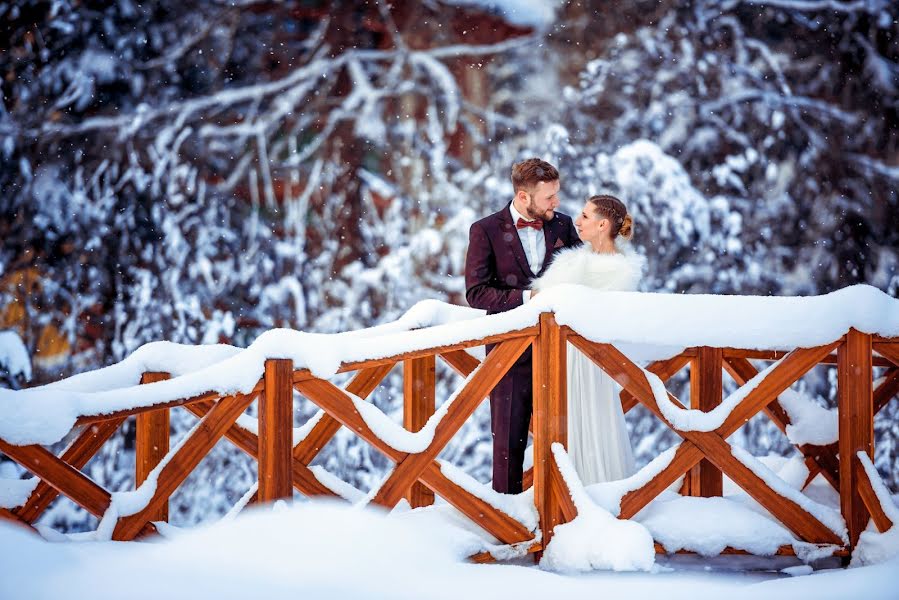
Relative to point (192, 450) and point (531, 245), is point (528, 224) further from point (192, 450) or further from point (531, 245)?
point (192, 450)

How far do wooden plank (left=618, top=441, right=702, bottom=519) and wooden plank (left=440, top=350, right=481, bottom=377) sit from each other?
1069mm

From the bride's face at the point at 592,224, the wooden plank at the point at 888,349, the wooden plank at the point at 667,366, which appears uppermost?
the bride's face at the point at 592,224

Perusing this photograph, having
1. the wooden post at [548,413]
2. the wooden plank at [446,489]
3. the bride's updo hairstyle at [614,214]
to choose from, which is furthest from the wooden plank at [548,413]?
the bride's updo hairstyle at [614,214]

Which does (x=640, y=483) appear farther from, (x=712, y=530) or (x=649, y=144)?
(x=649, y=144)

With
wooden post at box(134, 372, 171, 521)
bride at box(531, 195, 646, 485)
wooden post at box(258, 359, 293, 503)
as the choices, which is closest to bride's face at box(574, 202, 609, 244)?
bride at box(531, 195, 646, 485)

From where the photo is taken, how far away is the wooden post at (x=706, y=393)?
14.0ft

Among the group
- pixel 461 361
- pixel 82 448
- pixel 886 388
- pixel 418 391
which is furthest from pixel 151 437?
pixel 886 388

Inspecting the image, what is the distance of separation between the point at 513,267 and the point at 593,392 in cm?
56

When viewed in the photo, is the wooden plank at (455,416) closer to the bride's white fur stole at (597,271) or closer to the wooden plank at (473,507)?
the wooden plank at (473,507)

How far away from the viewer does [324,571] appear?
2828 mm

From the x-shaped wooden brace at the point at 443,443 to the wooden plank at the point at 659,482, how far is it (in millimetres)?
344

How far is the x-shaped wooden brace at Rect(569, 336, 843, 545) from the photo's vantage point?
3.59 meters

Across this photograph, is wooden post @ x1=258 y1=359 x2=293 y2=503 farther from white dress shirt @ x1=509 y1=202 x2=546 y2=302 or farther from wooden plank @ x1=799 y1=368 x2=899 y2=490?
wooden plank @ x1=799 y1=368 x2=899 y2=490

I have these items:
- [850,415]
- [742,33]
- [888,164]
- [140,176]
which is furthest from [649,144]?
[850,415]
